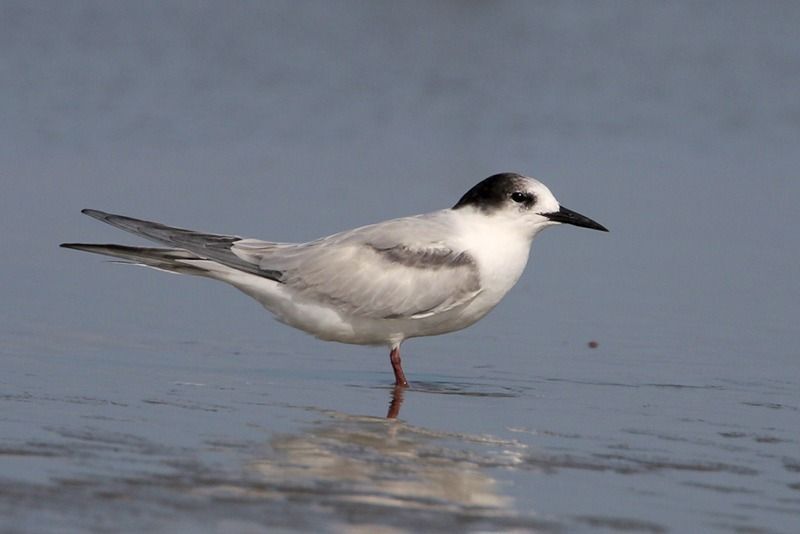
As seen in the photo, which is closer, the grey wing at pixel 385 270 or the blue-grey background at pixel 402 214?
the blue-grey background at pixel 402 214

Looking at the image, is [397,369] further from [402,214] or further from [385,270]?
[402,214]

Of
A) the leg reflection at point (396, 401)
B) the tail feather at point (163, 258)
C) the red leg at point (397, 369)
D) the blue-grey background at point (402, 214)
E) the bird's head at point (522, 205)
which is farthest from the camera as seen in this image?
the bird's head at point (522, 205)

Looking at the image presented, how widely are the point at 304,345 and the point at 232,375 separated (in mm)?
770

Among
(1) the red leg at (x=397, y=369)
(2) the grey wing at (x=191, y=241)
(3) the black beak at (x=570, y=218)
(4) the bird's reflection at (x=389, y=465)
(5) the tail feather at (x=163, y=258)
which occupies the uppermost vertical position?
(3) the black beak at (x=570, y=218)

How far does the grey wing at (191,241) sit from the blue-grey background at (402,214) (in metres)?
0.41

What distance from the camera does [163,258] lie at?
632 cm

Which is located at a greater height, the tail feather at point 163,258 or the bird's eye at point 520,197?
the bird's eye at point 520,197

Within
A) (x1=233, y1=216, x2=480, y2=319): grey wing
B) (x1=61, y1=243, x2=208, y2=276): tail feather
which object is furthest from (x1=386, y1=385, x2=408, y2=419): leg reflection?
(x1=61, y1=243, x2=208, y2=276): tail feather

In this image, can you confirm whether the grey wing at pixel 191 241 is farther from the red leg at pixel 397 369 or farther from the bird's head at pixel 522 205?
the bird's head at pixel 522 205

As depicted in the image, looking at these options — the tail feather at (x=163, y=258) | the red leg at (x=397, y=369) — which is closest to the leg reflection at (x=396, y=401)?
the red leg at (x=397, y=369)

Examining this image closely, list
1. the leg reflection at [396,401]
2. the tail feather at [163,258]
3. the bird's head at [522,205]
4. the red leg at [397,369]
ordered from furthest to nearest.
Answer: the bird's head at [522,205] < the tail feather at [163,258] < the red leg at [397,369] < the leg reflection at [396,401]

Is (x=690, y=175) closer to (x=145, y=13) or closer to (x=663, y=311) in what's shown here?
(x=663, y=311)

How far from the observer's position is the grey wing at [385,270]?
619cm

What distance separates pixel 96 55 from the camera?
12555 millimetres
